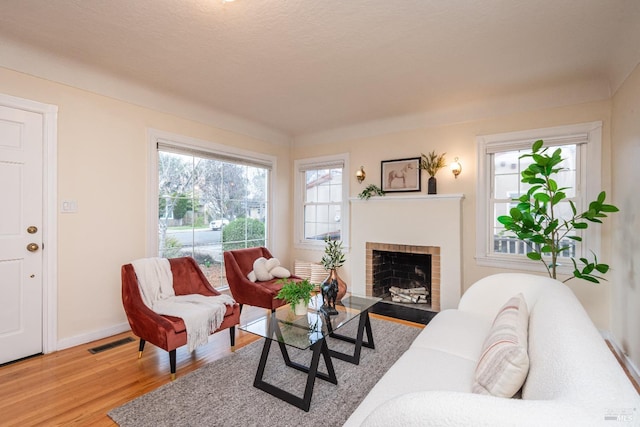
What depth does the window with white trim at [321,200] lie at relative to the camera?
4.98 metres

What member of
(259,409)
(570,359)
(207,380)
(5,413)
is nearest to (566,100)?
(570,359)

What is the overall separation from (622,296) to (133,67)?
195 inches

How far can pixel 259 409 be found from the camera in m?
1.97

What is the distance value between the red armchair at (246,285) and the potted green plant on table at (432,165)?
233 cm

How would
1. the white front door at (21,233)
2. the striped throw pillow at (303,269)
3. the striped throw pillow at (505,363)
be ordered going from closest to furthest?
the striped throw pillow at (505,363) < the white front door at (21,233) < the striped throw pillow at (303,269)

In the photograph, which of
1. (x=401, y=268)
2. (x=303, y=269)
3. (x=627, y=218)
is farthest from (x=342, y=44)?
(x=303, y=269)

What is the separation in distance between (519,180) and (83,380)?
4621 mm

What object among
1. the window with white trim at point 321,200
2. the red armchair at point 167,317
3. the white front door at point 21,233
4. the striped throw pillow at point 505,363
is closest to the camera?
the striped throw pillow at point 505,363

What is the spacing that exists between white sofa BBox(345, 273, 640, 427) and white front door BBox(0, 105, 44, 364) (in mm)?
2997

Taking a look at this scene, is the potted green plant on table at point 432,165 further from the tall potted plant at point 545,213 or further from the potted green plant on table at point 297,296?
the potted green plant on table at point 297,296

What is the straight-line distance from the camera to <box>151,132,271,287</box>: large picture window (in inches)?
148

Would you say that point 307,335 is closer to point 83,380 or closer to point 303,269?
point 83,380

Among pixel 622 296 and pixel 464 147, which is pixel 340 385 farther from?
pixel 464 147

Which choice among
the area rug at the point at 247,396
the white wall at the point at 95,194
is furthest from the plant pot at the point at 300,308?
the white wall at the point at 95,194
